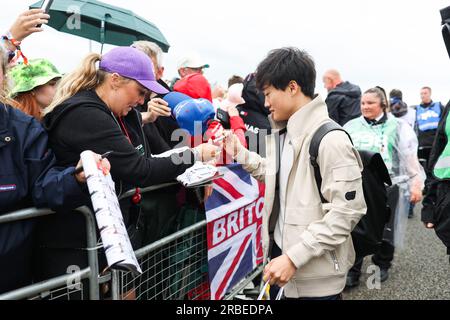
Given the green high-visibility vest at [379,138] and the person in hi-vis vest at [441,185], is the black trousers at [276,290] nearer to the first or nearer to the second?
the person in hi-vis vest at [441,185]

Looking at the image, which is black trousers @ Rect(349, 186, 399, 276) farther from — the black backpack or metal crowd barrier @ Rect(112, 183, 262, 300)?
the black backpack

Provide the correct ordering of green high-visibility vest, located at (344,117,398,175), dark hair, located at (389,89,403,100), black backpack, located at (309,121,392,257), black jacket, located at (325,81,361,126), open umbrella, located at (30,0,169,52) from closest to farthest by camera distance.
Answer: black backpack, located at (309,121,392,257)
green high-visibility vest, located at (344,117,398,175)
open umbrella, located at (30,0,169,52)
black jacket, located at (325,81,361,126)
dark hair, located at (389,89,403,100)

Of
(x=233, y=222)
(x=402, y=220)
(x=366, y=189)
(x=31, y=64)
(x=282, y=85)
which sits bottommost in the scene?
(x=402, y=220)

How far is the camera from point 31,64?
2580 mm

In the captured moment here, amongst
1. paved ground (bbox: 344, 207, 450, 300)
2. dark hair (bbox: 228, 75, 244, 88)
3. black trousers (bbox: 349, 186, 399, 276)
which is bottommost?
paved ground (bbox: 344, 207, 450, 300)

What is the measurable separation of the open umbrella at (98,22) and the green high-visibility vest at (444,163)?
141 inches

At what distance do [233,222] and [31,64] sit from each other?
1.74 metres

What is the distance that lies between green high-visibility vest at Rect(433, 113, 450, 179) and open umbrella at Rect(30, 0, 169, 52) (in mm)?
3578

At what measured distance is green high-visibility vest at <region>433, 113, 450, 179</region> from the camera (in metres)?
2.43

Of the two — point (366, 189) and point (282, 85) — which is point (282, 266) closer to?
point (366, 189)

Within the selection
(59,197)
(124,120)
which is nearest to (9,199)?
(59,197)

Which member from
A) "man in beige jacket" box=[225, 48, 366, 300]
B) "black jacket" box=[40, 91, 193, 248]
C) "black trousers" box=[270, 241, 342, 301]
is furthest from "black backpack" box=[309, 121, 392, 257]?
"black jacket" box=[40, 91, 193, 248]

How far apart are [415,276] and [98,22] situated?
4764mm

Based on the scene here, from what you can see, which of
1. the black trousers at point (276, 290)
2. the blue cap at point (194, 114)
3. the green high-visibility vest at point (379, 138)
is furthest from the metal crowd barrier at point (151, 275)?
the green high-visibility vest at point (379, 138)
